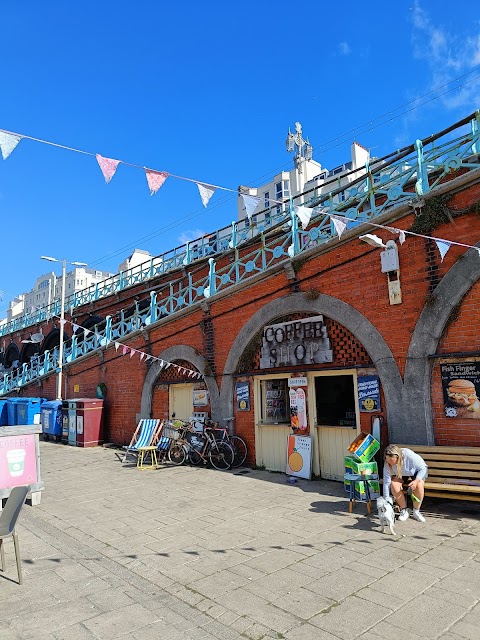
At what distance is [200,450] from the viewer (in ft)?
33.8

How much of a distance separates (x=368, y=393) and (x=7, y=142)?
6.88 meters

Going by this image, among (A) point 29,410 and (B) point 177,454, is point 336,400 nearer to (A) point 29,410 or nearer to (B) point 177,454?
(B) point 177,454

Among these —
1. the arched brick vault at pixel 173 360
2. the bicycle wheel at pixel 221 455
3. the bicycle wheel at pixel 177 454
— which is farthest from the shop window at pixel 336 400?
the bicycle wheel at pixel 177 454

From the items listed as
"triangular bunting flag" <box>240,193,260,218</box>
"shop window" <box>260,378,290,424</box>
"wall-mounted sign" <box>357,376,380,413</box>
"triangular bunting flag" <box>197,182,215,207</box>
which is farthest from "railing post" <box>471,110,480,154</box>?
"shop window" <box>260,378,290,424</box>

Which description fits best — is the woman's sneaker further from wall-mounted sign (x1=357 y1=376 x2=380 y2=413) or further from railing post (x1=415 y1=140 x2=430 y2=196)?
railing post (x1=415 y1=140 x2=430 y2=196)

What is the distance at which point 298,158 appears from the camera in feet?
131

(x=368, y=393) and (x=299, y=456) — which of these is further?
(x=299, y=456)

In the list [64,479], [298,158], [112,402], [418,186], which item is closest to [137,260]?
[298,158]

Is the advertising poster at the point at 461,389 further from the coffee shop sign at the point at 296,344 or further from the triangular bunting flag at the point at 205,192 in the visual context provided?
the triangular bunting flag at the point at 205,192

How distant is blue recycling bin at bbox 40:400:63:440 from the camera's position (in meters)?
16.0

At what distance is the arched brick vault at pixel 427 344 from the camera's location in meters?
6.86

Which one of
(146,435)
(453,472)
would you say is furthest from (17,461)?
(453,472)

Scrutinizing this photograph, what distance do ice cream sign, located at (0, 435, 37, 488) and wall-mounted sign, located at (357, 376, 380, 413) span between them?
5797 mm

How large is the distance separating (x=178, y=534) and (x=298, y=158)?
3885cm
